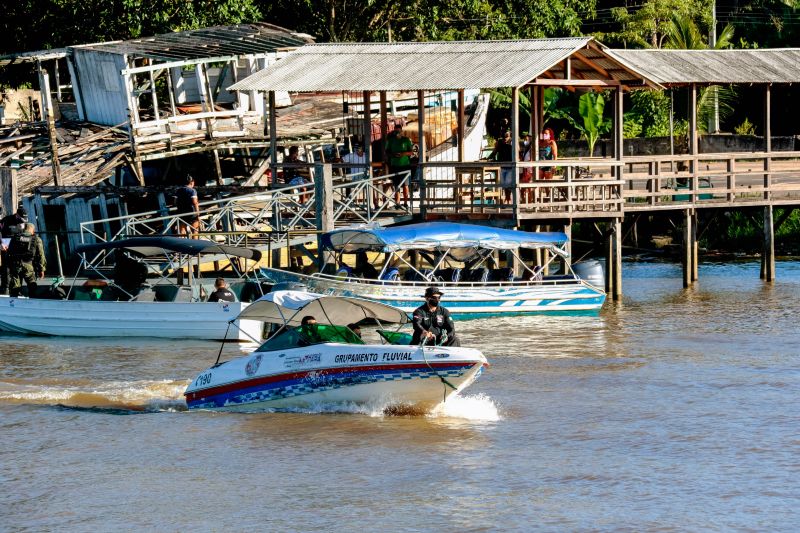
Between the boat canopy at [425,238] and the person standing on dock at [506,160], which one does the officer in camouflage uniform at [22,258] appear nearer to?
the boat canopy at [425,238]

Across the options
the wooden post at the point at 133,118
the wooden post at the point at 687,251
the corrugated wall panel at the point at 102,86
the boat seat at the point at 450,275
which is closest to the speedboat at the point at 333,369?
the boat seat at the point at 450,275

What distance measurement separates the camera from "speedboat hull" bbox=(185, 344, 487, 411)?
52.8 feet

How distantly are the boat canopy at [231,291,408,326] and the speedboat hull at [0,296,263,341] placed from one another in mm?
4678

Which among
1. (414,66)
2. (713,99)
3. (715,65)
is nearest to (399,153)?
(414,66)

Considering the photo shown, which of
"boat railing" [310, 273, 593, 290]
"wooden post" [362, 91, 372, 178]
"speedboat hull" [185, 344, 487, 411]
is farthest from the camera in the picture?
"wooden post" [362, 91, 372, 178]

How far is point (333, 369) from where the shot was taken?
16.6 meters

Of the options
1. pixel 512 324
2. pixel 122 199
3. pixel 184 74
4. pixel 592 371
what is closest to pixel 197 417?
pixel 592 371

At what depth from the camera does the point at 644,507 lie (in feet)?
43.2

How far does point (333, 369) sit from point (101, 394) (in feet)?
14.5

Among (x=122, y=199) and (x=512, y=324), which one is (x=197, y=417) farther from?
(x=122, y=199)

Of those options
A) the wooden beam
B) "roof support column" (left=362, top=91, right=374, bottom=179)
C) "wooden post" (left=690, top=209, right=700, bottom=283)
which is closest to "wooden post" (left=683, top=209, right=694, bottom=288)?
"wooden post" (left=690, top=209, right=700, bottom=283)

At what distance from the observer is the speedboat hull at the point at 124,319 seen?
23.5m

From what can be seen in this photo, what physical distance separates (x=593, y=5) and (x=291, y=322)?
26812 millimetres

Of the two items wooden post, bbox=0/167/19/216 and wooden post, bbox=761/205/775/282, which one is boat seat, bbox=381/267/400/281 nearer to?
wooden post, bbox=0/167/19/216
